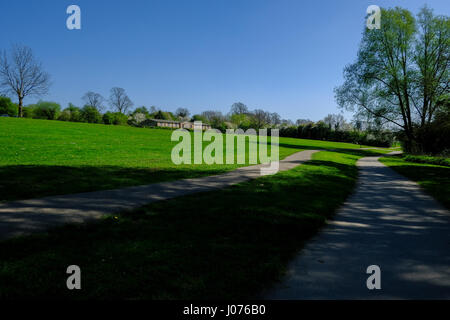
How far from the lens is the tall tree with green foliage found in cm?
2494

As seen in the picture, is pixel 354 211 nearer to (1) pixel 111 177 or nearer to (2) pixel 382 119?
(1) pixel 111 177

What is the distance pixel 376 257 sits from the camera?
371 cm

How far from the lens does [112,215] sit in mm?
4988

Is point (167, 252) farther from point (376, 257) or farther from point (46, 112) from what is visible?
point (46, 112)

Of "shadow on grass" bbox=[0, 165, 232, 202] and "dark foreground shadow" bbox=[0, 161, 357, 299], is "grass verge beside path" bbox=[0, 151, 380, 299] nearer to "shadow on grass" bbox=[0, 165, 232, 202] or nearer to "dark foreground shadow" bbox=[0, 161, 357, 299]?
"dark foreground shadow" bbox=[0, 161, 357, 299]

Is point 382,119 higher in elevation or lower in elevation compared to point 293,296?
higher

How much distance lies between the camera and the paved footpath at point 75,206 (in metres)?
4.30

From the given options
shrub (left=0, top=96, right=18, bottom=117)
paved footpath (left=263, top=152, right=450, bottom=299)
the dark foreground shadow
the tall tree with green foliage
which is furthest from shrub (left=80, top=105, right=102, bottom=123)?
paved footpath (left=263, top=152, right=450, bottom=299)

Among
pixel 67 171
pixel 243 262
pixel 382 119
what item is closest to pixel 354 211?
pixel 243 262

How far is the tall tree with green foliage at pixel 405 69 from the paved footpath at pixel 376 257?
2478cm

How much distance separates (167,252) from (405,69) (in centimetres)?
3227

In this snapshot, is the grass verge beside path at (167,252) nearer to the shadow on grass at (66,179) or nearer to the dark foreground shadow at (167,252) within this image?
the dark foreground shadow at (167,252)
